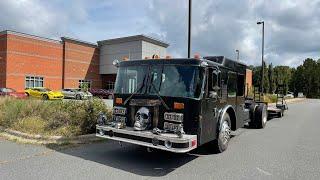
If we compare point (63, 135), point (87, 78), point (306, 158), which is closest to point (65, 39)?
point (87, 78)

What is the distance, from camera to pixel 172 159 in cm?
854

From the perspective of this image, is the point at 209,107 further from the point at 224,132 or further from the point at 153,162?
the point at 153,162

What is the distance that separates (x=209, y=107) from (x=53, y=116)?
6.22 m

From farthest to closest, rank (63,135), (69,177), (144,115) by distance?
(63,135) → (144,115) → (69,177)

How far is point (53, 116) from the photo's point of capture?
12.2 m

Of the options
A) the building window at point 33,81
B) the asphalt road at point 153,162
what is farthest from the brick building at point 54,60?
the asphalt road at point 153,162

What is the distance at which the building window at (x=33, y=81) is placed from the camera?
49375 millimetres

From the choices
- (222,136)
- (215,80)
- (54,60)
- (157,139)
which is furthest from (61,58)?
(157,139)

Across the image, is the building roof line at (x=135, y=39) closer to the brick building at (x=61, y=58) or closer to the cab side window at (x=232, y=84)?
the brick building at (x=61, y=58)

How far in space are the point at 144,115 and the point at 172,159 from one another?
52.0 inches

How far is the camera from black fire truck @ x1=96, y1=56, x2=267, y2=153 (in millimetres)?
7641

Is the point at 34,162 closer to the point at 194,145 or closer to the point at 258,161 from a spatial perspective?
the point at 194,145

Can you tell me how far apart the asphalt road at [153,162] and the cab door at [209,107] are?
65 centimetres

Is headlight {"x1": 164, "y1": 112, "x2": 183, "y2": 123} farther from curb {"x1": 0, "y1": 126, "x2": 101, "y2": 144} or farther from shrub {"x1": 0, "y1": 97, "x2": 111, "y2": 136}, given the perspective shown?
shrub {"x1": 0, "y1": 97, "x2": 111, "y2": 136}
